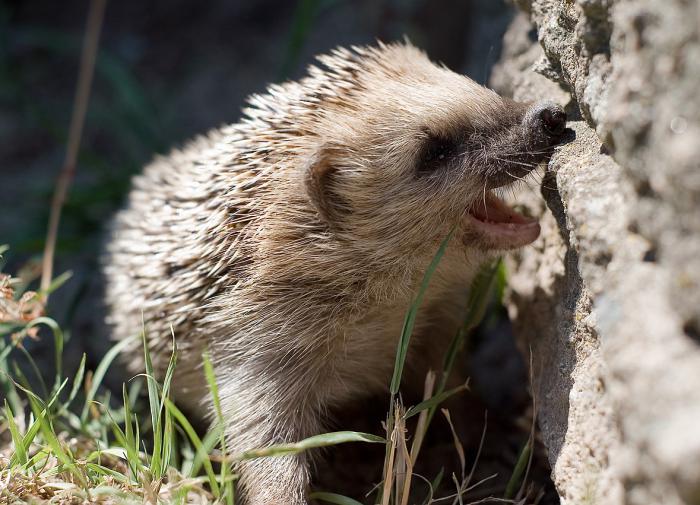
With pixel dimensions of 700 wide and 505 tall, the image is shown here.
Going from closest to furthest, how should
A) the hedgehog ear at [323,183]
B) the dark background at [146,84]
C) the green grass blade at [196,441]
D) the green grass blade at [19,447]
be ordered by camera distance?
1. the green grass blade at [196,441]
2. the green grass blade at [19,447]
3. the hedgehog ear at [323,183]
4. the dark background at [146,84]

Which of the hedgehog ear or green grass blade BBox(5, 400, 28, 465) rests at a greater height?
the hedgehog ear

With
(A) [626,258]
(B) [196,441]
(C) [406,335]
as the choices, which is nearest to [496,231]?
(C) [406,335]

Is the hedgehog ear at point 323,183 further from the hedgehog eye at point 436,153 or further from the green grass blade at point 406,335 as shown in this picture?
the green grass blade at point 406,335

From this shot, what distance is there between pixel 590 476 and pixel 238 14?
15.4 ft

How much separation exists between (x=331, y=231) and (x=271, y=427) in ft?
2.23

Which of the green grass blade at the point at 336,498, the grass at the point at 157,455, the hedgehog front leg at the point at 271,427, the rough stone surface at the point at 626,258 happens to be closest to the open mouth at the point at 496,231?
the rough stone surface at the point at 626,258

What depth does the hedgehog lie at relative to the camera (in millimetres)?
2508

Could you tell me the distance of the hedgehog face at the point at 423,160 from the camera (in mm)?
2490

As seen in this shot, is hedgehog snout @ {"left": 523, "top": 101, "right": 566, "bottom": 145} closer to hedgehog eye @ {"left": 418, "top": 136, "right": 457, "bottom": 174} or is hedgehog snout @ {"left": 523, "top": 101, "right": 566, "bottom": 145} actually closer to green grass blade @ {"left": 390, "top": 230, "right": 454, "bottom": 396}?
hedgehog eye @ {"left": 418, "top": 136, "right": 457, "bottom": 174}

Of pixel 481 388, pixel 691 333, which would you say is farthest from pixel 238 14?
pixel 691 333

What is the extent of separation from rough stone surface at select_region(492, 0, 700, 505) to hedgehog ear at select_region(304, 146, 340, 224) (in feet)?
2.24

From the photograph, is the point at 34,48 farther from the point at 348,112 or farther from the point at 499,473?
the point at 499,473

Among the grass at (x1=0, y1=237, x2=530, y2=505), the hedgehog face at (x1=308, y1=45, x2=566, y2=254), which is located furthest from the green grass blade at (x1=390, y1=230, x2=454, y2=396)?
the hedgehog face at (x1=308, y1=45, x2=566, y2=254)

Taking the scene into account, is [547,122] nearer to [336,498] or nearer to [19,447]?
[336,498]
